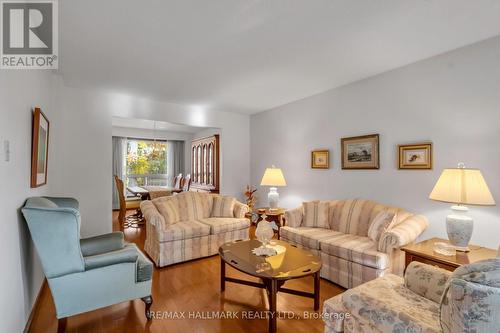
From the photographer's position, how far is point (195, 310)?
7.58ft

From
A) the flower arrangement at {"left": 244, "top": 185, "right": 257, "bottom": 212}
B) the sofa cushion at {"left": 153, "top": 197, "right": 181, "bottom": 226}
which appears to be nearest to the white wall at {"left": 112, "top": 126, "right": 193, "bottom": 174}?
the flower arrangement at {"left": 244, "top": 185, "right": 257, "bottom": 212}

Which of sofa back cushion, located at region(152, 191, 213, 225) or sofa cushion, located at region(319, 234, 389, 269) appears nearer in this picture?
sofa cushion, located at region(319, 234, 389, 269)

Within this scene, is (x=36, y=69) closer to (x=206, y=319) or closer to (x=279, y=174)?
(x=206, y=319)

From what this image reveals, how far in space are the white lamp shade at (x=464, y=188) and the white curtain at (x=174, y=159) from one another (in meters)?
7.50

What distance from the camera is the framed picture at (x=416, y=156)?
2.82 metres

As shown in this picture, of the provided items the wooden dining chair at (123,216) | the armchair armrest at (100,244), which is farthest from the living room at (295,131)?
the wooden dining chair at (123,216)

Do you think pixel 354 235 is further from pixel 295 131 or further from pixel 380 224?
pixel 295 131

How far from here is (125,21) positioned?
2102mm

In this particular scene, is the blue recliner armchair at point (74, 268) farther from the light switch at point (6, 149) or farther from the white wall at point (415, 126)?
the white wall at point (415, 126)

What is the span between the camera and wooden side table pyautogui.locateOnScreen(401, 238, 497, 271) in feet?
6.72

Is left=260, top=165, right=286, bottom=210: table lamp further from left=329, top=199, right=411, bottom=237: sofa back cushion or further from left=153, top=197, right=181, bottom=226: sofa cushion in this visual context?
left=153, top=197, right=181, bottom=226: sofa cushion

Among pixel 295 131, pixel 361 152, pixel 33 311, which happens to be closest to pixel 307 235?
pixel 361 152

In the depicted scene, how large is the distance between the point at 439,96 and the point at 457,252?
1658 mm

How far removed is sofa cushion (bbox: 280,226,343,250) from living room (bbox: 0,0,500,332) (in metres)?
0.03
